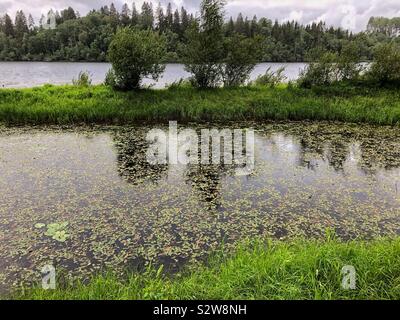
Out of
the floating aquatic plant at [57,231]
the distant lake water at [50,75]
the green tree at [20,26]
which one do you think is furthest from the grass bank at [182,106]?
the green tree at [20,26]

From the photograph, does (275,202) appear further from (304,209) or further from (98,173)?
(98,173)

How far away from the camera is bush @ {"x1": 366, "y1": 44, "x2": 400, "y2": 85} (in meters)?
16.5

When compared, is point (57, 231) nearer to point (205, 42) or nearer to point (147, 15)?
point (205, 42)

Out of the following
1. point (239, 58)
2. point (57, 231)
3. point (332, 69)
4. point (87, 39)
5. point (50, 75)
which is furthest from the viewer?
point (87, 39)

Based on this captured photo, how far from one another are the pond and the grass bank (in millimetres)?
2533

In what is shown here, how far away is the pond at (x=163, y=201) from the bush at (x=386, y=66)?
7743mm

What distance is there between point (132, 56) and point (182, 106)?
3308 mm

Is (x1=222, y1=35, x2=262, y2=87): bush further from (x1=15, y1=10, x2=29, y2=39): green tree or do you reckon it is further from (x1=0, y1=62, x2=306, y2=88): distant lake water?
(x1=15, y1=10, x2=29, y2=39): green tree

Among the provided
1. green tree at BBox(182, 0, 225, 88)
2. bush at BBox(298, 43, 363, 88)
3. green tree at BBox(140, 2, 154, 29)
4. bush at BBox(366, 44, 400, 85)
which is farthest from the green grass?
green tree at BBox(140, 2, 154, 29)

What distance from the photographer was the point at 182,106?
14.0m

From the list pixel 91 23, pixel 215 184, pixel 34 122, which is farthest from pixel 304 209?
pixel 91 23

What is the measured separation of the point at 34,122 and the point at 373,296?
12680mm

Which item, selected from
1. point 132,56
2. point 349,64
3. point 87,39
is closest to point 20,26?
point 87,39

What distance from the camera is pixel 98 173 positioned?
8.09 meters
